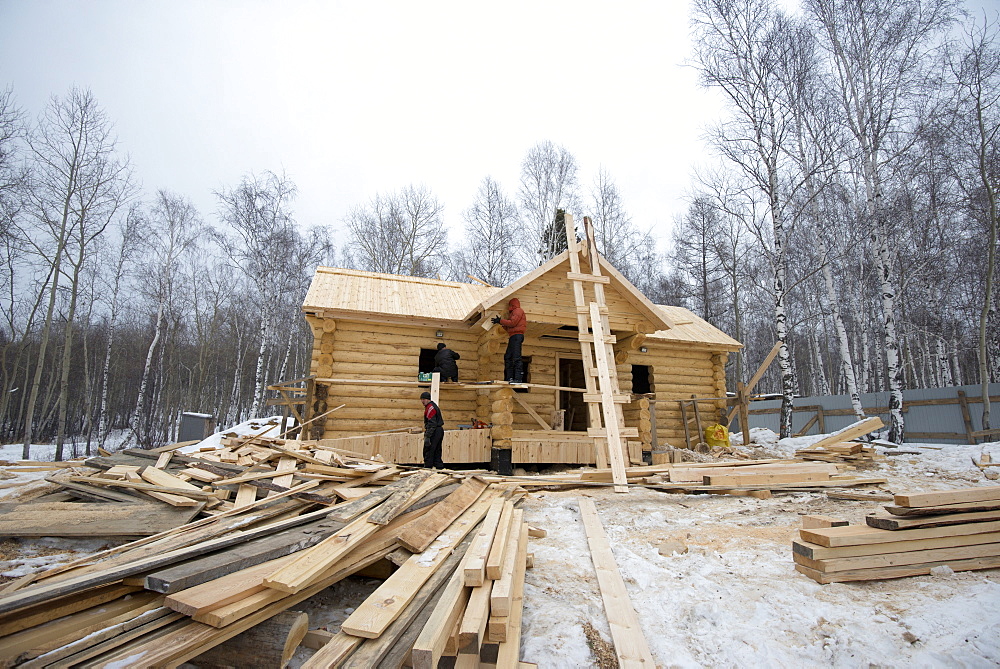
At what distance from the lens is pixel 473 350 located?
41.0 feet

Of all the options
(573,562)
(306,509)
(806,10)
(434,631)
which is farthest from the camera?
(806,10)

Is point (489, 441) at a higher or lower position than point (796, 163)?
lower

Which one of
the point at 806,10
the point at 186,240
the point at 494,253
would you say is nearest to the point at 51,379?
the point at 186,240

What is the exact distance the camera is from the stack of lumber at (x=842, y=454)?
957 cm

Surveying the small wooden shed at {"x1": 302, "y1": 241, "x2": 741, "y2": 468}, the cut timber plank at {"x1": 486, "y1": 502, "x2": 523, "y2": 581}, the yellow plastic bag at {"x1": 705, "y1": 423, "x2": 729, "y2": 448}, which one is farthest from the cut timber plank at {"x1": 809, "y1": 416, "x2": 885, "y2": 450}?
the cut timber plank at {"x1": 486, "y1": 502, "x2": 523, "y2": 581}

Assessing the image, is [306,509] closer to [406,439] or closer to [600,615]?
[600,615]

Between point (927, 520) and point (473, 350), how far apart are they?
9795 millimetres

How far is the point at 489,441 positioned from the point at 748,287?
2382 cm

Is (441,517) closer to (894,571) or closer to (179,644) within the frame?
(179,644)

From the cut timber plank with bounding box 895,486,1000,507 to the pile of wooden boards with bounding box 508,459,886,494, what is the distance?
2.95 metres

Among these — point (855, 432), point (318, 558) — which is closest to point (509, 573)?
point (318, 558)

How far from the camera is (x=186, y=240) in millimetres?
22906

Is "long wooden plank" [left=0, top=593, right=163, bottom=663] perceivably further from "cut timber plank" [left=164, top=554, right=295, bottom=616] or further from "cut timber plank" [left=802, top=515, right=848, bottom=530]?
"cut timber plank" [left=802, top=515, right=848, bottom=530]

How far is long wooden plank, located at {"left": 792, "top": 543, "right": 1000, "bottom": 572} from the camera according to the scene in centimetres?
353
